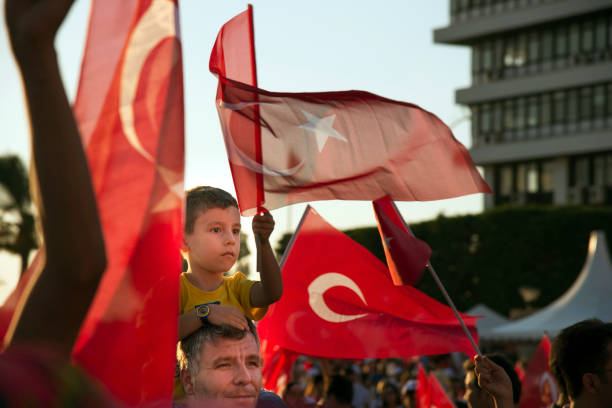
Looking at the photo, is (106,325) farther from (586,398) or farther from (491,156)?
(491,156)

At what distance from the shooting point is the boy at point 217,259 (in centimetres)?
384

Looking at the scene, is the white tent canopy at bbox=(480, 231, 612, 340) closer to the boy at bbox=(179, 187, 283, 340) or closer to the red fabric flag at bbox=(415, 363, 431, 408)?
the red fabric flag at bbox=(415, 363, 431, 408)

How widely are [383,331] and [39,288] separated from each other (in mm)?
5613

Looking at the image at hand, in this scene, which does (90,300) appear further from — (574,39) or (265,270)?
(574,39)

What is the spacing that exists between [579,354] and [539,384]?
4.76 metres

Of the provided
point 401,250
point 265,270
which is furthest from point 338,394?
point 265,270

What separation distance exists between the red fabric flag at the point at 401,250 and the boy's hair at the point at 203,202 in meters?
0.82

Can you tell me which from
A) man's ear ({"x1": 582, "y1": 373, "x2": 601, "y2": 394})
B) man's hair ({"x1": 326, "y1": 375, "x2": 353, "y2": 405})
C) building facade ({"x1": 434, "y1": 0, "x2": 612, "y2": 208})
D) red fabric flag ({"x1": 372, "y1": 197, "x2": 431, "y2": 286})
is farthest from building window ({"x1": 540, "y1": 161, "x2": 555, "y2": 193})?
man's ear ({"x1": 582, "y1": 373, "x2": 601, "y2": 394})

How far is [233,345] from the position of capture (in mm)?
2727

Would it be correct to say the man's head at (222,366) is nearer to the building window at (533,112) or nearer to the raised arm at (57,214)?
the raised arm at (57,214)

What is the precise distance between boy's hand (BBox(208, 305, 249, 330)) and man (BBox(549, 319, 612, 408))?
6.20 ft

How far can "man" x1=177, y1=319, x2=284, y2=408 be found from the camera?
2.65 m

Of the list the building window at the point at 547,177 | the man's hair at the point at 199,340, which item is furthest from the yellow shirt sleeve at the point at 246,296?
the building window at the point at 547,177

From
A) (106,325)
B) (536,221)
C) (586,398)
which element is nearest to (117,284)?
(106,325)
